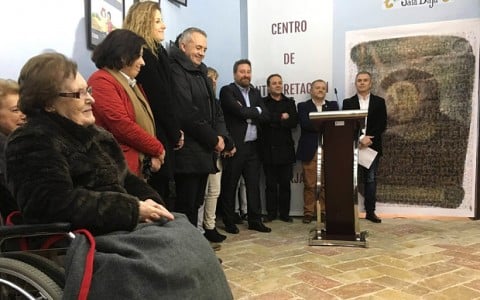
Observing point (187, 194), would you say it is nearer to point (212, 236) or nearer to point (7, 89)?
point (212, 236)

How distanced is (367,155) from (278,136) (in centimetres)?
83

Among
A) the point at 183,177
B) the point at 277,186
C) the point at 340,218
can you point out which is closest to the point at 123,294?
the point at 183,177

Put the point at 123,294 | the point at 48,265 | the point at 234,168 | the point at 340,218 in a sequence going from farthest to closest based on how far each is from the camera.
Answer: the point at 234,168
the point at 340,218
the point at 48,265
the point at 123,294

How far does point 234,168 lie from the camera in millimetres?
3912

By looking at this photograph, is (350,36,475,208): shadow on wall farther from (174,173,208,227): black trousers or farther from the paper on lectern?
(174,173,208,227): black trousers

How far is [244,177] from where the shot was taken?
13.3ft

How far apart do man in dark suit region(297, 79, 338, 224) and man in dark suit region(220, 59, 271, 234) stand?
0.49 metres

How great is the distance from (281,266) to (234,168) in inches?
47.4

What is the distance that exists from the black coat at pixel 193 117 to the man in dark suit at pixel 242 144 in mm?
881

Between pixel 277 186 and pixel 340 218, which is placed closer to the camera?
pixel 340 218

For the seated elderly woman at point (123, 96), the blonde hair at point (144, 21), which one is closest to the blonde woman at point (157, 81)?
the blonde hair at point (144, 21)

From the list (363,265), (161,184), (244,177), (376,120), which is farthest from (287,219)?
(161,184)

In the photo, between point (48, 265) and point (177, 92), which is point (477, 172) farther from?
point (48, 265)

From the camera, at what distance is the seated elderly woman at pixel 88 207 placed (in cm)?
120
